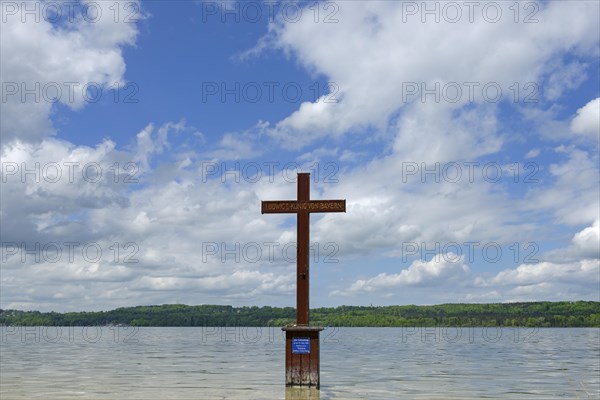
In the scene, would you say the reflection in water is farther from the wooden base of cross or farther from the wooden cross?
the wooden cross

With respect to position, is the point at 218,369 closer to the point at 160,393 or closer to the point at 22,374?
the point at 22,374

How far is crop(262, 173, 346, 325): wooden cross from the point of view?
23.1 meters

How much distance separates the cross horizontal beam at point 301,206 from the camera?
23.4 m

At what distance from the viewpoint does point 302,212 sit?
23.6 metres

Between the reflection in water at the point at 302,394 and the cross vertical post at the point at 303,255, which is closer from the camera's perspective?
the reflection in water at the point at 302,394

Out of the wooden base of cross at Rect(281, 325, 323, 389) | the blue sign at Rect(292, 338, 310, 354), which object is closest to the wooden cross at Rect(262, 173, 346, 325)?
the wooden base of cross at Rect(281, 325, 323, 389)

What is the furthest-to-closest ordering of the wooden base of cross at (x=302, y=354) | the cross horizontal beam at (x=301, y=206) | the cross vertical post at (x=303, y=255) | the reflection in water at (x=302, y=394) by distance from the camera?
the cross horizontal beam at (x=301, y=206)
the cross vertical post at (x=303, y=255)
the wooden base of cross at (x=302, y=354)
the reflection in water at (x=302, y=394)

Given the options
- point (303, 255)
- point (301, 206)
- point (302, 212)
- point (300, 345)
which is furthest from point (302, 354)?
point (301, 206)

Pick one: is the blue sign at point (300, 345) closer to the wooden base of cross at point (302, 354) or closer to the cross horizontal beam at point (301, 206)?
the wooden base of cross at point (302, 354)

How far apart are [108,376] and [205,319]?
160243mm

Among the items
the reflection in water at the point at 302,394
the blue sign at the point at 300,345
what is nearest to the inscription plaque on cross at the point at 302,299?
the blue sign at the point at 300,345

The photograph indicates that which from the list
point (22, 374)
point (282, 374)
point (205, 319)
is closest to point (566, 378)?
point (282, 374)

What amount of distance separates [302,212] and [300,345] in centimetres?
449

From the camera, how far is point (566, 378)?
3170 centimetres
